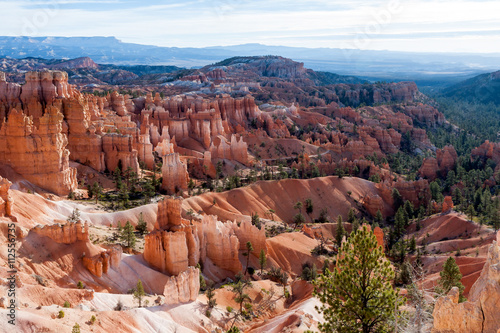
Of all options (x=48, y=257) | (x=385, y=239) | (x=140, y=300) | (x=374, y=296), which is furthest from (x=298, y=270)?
(x=374, y=296)

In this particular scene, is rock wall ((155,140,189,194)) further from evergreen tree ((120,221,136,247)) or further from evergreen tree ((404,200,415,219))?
evergreen tree ((404,200,415,219))

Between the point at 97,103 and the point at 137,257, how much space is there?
43342 mm

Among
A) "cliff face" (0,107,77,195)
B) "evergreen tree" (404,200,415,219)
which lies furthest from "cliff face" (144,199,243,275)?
"evergreen tree" (404,200,415,219)

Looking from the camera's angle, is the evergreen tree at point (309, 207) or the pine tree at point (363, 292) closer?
the pine tree at point (363, 292)

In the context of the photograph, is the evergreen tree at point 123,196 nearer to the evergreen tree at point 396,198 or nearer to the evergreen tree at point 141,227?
the evergreen tree at point 141,227

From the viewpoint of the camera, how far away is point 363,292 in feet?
65.2

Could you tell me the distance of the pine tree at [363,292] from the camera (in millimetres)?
19531

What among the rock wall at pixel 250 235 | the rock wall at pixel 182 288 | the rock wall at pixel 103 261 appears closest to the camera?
the rock wall at pixel 182 288

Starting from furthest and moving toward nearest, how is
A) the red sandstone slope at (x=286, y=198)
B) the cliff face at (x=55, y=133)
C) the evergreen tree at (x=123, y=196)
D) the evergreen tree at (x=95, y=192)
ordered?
1. the red sandstone slope at (x=286, y=198)
2. the evergreen tree at (x=123, y=196)
3. the evergreen tree at (x=95, y=192)
4. the cliff face at (x=55, y=133)

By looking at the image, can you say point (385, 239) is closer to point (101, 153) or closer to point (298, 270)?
point (298, 270)

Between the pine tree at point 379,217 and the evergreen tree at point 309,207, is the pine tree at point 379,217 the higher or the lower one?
the lower one

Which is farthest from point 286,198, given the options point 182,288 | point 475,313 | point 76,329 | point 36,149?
point 475,313

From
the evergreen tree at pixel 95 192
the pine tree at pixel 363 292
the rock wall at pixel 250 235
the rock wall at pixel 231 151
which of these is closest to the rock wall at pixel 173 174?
the evergreen tree at pixel 95 192

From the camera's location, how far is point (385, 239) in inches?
2160
